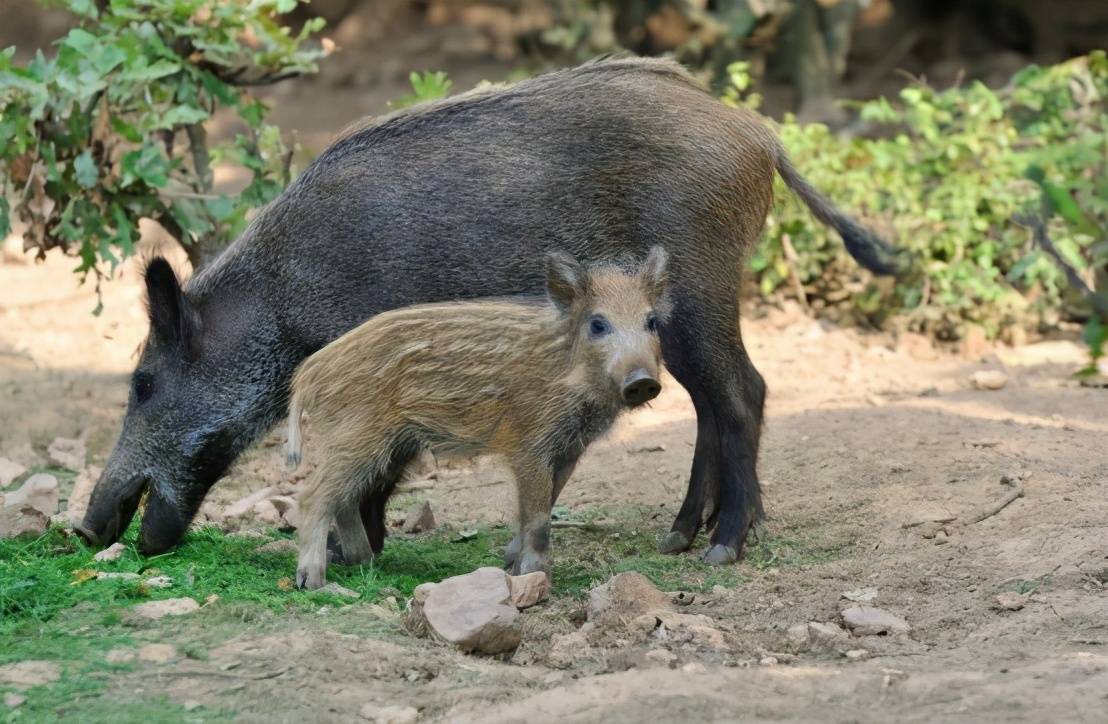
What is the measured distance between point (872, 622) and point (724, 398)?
4.61ft

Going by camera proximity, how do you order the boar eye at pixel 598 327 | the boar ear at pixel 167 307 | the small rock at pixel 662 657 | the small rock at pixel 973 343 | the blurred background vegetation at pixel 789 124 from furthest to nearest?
the small rock at pixel 973 343 < the blurred background vegetation at pixel 789 124 < the boar ear at pixel 167 307 < the boar eye at pixel 598 327 < the small rock at pixel 662 657

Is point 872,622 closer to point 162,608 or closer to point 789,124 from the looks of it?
point 162,608

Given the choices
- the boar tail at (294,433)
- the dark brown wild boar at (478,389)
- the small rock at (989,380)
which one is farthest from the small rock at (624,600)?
the small rock at (989,380)

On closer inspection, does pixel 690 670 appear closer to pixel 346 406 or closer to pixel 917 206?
pixel 346 406

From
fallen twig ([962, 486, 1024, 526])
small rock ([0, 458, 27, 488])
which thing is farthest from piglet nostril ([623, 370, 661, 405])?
small rock ([0, 458, 27, 488])

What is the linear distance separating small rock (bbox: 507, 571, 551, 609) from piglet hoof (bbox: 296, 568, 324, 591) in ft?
2.22

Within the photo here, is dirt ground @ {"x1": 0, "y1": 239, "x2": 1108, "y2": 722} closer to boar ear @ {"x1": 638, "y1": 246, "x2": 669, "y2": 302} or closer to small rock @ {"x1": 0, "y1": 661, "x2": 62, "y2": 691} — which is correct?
small rock @ {"x1": 0, "y1": 661, "x2": 62, "y2": 691}

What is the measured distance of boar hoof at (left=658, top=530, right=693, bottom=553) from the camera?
5.76m

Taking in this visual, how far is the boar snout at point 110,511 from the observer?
5383 millimetres

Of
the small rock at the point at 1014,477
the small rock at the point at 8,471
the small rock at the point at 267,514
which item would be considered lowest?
the small rock at the point at 267,514

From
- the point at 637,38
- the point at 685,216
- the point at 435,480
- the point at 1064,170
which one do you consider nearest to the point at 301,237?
the point at 685,216

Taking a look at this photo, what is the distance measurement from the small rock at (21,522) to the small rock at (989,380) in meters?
4.78

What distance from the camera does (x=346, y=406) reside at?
16.8 ft

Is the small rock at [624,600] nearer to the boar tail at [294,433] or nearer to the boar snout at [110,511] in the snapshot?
the boar tail at [294,433]
